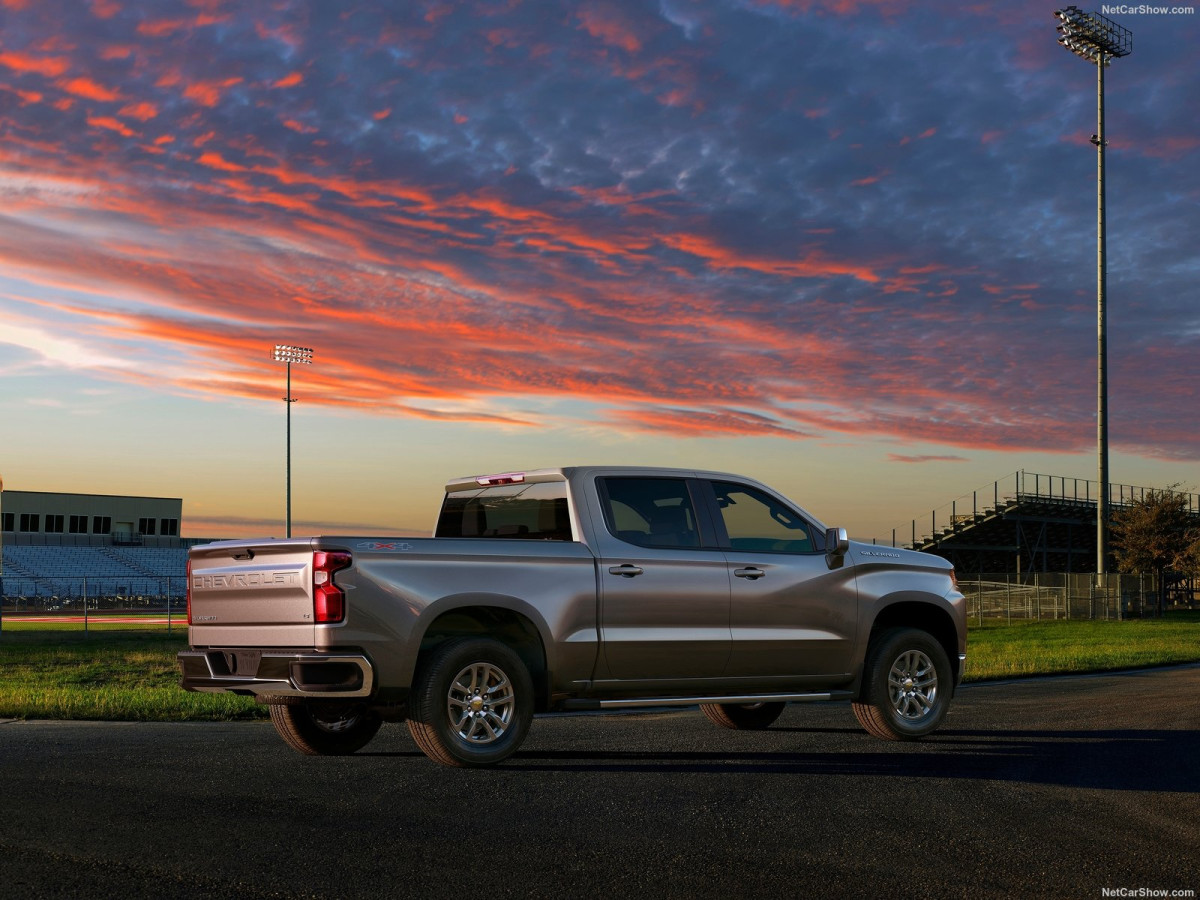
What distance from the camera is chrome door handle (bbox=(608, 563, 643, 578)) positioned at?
973 cm

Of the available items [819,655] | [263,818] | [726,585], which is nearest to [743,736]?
[819,655]

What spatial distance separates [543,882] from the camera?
6059mm

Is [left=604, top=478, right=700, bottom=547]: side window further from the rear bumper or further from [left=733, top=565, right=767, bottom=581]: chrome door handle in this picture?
the rear bumper

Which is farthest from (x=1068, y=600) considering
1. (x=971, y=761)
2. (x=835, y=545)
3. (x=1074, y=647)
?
(x=971, y=761)

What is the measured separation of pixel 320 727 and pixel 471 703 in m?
1.67

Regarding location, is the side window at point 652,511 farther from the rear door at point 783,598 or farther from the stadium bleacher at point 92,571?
the stadium bleacher at point 92,571

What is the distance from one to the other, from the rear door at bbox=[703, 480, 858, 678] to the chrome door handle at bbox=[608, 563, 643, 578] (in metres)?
0.92

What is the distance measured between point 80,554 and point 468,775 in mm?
95390

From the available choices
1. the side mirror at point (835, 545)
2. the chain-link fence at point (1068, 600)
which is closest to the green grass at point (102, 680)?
the side mirror at point (835, 545)

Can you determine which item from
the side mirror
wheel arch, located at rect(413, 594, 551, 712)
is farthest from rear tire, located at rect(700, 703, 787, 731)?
wheel arch, located at rect(413, 594, 551, 712)

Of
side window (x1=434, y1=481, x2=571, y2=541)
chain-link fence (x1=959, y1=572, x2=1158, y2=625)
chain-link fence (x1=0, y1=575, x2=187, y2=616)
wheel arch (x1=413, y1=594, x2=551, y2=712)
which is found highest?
side window (x1=434, y1=481, x2=571, y2=541)

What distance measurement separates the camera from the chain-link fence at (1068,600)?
48844mm

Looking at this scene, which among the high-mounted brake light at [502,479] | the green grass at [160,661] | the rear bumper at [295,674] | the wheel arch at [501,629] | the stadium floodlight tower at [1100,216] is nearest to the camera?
the rear bumper at [295,674]

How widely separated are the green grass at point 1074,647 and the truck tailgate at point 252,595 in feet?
39.1
